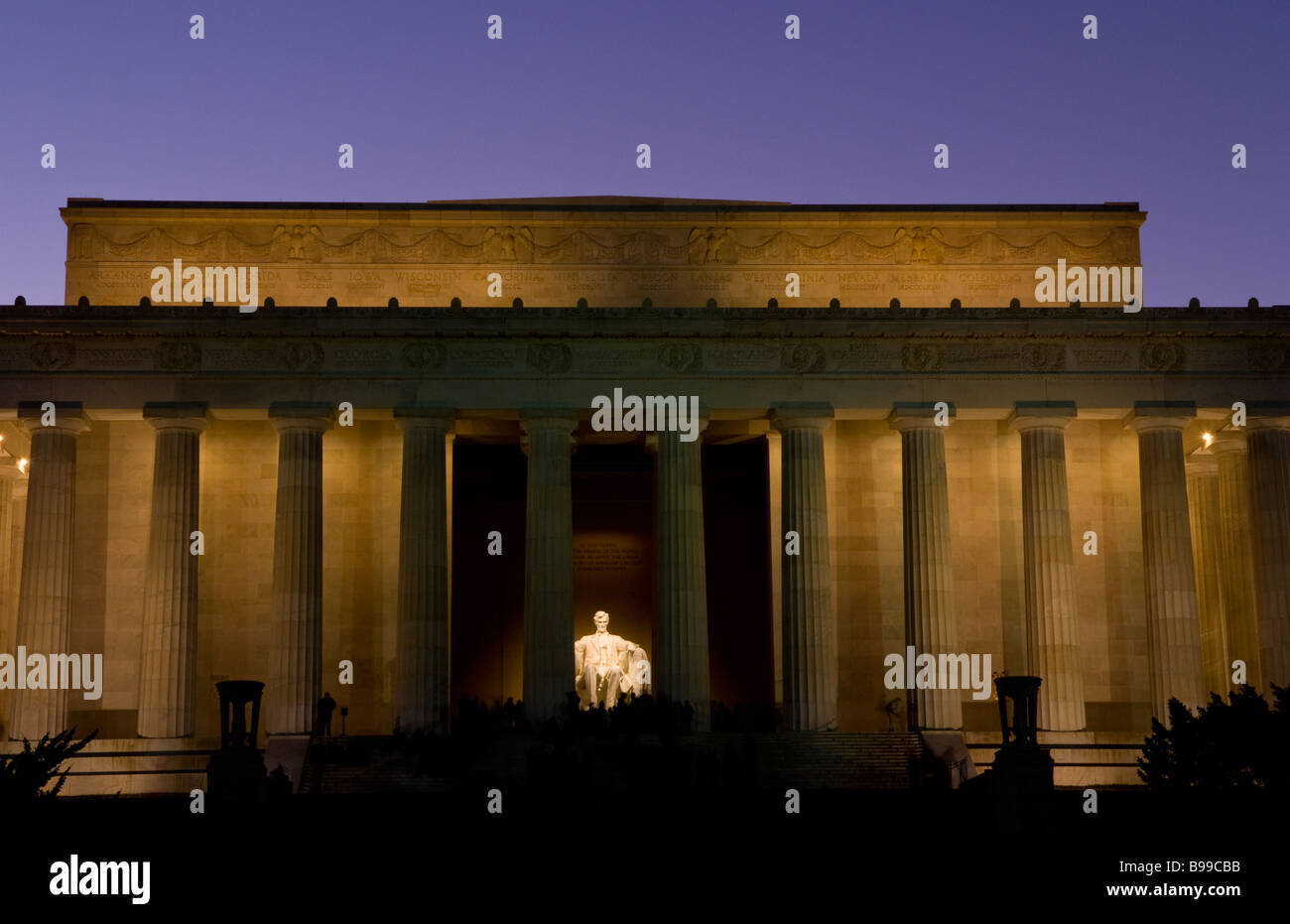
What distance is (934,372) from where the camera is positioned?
167ft

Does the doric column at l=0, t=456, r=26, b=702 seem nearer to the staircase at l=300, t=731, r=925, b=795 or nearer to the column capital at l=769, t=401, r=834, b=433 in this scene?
the staircase at l=300, t=731, r=925, b=795

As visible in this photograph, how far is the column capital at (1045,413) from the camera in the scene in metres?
50.4

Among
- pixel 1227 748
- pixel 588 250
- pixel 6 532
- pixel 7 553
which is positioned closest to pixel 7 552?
pixel 7 553

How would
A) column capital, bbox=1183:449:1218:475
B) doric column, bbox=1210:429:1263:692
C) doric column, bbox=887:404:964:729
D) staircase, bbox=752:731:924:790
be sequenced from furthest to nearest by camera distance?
column capital, bbox=1183:449:1218:475
doric column, bbox=1210:429:1263:692
doric column, bbox=887:404:964:729
staircase, bbox=752:731:924:790

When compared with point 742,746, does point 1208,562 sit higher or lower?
higher

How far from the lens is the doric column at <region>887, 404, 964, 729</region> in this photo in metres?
50.1

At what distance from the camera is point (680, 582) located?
50.0m

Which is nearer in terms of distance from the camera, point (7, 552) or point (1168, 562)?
point (1168, 562)

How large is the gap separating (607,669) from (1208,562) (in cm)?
2020

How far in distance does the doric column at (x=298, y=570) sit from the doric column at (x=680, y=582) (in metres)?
10.1

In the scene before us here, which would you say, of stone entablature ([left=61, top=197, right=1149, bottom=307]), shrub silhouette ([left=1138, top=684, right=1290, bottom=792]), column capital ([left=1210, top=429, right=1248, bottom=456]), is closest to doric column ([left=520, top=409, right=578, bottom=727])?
stone entablature ([left=61, top=197, right=1149, bottom=307])

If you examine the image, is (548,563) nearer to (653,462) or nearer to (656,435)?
(656,435)

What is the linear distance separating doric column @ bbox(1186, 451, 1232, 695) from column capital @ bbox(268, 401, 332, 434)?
28.2 meters
